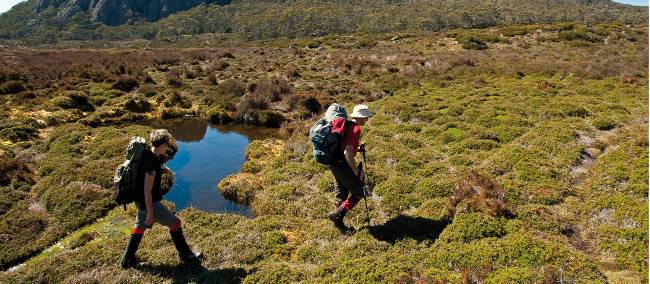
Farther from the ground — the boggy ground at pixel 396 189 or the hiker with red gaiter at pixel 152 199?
the hiker with red gaiter at pixel 152 199

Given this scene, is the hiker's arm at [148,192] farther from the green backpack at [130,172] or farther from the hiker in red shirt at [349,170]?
the hiker in red shirt at [349,170]

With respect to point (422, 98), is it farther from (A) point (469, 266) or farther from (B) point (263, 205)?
(A) point (469, 266)

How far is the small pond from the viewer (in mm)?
13156

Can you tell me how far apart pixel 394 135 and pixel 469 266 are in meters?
9.34

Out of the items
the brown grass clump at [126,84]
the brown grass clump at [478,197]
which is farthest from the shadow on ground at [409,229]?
the brown grass clump at [126,84]

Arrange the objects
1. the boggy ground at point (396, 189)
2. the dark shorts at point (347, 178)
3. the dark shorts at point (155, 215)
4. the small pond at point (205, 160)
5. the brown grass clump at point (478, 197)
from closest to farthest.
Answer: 1. the dark shorts at point (155, 215)
2. the boggy ground at point (396, 189)
3. the dark shorts at point (347, 178)
4. the brown grass clump at point (478, 197)
5. the small pond at point (205, 160)

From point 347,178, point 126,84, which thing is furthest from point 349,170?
point 126,84

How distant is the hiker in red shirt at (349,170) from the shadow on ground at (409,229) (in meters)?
Answer: 0.81

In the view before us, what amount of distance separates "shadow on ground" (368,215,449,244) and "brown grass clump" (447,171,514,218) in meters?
0.57

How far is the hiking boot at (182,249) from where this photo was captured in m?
8.30

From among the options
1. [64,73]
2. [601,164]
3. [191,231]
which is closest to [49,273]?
[191,231]

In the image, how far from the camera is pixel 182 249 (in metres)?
8.45

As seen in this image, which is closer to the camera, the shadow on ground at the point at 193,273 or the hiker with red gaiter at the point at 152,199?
the hiker with red gaiter at the point at 152,199

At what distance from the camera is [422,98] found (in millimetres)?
22688
